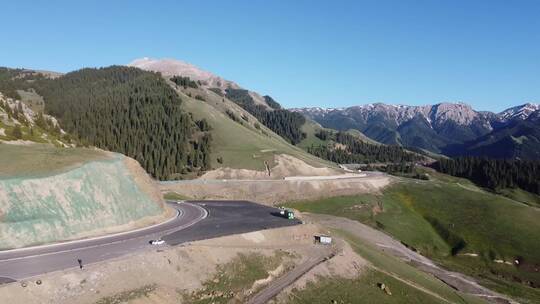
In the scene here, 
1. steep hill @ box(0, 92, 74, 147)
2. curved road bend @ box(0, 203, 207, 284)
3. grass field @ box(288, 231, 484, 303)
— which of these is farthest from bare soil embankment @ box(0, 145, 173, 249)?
steep hill @ box(0, 92, 74, 147)

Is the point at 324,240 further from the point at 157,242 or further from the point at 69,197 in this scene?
the point at 69,197

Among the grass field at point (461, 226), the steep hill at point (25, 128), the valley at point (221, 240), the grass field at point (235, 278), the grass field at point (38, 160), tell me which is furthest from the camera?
the grass field at point (461, 226)

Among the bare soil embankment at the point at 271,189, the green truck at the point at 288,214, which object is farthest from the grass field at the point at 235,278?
the bare soil embankment at the point at 271,189

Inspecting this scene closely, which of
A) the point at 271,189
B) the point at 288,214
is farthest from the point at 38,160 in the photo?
the point at 271,189

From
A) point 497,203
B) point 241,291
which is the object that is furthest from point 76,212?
point 497,203

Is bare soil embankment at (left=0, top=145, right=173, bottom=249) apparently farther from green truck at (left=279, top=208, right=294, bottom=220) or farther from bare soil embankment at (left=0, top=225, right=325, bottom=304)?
green truck at (left=279, top=208, right=294, bottom=220)

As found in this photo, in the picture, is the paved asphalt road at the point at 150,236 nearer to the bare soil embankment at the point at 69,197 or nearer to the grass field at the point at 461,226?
the bare soil embankment at the point at 69,197
